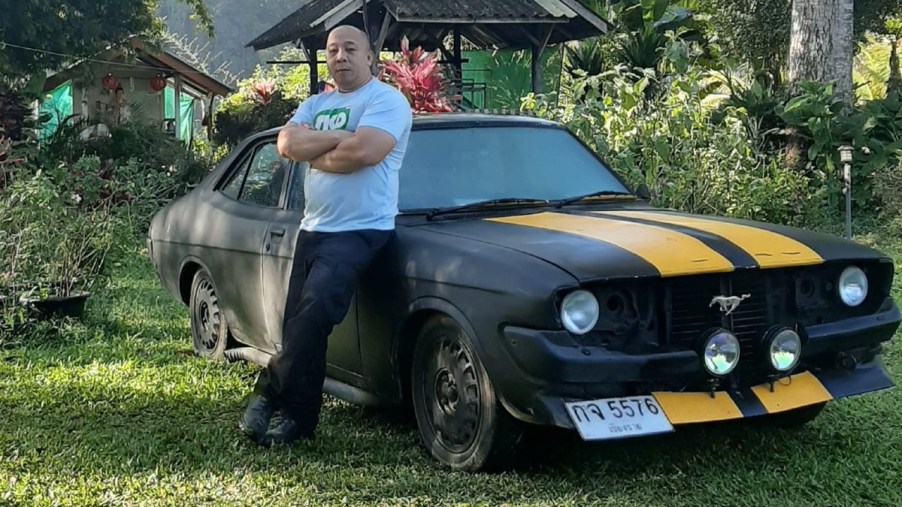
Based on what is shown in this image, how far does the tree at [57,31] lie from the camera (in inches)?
560

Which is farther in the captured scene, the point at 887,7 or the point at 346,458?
the point at 887,7

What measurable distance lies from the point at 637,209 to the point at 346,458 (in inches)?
71.5

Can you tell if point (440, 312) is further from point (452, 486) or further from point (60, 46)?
point (60, 46)

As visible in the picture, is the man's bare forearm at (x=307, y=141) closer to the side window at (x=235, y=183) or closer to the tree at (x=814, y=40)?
the side window at (x=235, y=183)

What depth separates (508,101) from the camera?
810 inches

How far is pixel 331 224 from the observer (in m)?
4.64

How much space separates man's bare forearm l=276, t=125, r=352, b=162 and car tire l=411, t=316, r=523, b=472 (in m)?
0.91

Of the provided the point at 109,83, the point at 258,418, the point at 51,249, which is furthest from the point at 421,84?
the point at 109,83

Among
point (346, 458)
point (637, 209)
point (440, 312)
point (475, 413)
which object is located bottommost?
point (346, 458)

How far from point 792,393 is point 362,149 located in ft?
6.50

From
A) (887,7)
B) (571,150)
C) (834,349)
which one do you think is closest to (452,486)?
(834,349)

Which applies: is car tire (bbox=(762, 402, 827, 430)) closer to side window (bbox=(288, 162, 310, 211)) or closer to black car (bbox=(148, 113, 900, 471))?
black car (bbox=(148, 113, 900, 471))

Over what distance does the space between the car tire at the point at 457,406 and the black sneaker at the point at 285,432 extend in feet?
1.79

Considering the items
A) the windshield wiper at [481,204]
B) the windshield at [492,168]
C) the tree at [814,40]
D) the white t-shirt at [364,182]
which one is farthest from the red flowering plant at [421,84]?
the white t-shirt at [364,182]
